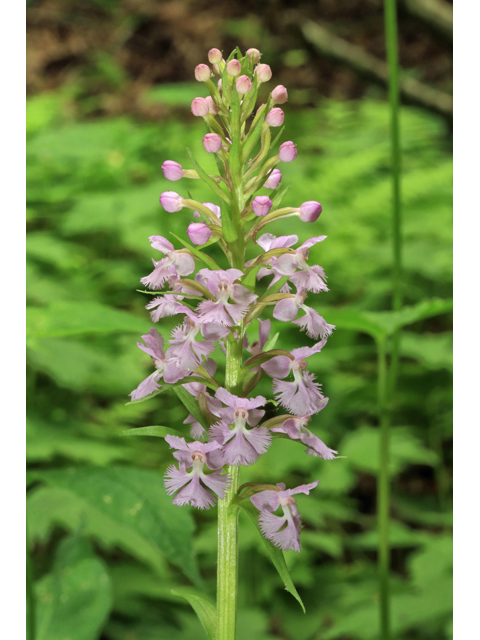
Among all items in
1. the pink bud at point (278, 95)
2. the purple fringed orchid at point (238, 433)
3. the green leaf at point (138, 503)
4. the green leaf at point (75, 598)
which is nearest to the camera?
the purple fringed orchid at point (238, 433)

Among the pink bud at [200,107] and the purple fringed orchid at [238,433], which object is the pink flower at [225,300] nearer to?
the purple fringed orchid at [238,433]

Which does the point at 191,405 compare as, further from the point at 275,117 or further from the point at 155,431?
the point at 275,117

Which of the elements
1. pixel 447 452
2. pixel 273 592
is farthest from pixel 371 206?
pixel 273 592

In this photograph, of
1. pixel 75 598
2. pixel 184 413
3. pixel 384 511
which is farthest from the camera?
pixel 184 413

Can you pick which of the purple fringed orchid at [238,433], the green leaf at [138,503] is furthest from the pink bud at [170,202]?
the green leaf at [138,503]

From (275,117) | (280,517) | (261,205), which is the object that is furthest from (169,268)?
(280,517)

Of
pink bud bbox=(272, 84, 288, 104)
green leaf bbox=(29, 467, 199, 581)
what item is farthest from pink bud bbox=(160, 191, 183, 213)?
green leaf bbox=(29, 467, 199, 581)

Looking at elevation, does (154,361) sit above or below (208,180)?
below
